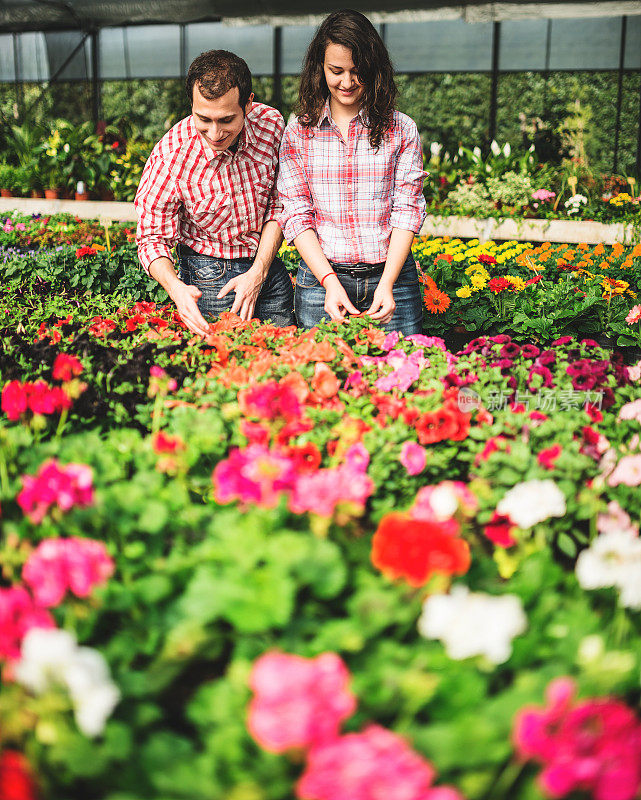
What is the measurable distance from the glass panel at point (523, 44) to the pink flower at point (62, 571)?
9.28 m

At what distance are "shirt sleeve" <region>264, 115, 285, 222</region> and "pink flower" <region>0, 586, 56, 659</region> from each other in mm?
1896

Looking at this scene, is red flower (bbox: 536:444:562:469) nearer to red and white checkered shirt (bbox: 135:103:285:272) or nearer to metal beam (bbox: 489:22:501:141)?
red and white checkered shirt (bbox: 135:103:285:272)

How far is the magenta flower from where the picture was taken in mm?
667

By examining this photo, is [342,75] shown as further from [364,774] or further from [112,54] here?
[112,54]

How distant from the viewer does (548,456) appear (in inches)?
54.4

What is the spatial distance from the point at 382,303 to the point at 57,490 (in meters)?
1.49

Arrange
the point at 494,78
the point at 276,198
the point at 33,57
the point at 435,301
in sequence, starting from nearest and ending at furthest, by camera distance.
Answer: the point at 276,198 → the point at 435,301 → the point at 494,78 → the point at 33,57

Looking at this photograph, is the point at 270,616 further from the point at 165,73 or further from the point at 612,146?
the point at 165,73

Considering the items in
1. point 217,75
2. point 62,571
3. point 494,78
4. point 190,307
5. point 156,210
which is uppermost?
point 494,78

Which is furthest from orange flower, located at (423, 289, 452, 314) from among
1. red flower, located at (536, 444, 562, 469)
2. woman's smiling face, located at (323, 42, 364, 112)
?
red flower, located at (536, 444, 562, 469)

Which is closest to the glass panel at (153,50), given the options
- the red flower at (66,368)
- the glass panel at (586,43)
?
the glass panel at (586,43)

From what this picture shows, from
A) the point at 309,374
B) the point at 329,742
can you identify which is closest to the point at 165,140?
the point at 309,374

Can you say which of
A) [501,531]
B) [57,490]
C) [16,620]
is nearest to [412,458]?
[501,531]

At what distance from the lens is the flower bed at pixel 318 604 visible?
29.1 inches
